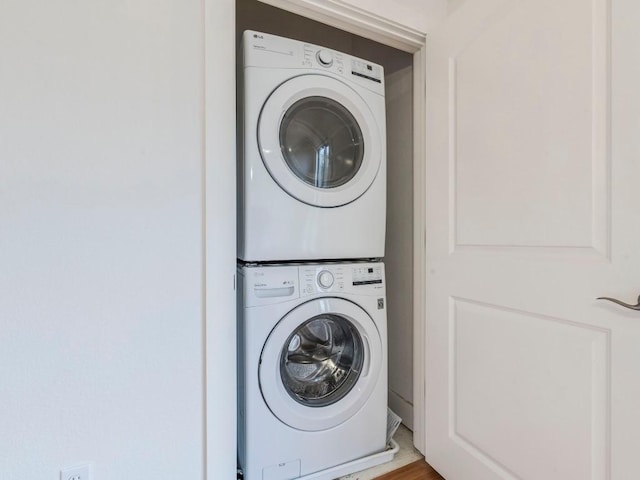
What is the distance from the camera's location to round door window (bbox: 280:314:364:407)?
1.34 meters

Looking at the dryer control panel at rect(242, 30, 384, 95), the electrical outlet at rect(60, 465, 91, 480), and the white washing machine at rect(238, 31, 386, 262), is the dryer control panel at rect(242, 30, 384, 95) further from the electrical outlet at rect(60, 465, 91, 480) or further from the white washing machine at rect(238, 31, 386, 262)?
the electrical outlet at rect(60, 465, 91, 480)

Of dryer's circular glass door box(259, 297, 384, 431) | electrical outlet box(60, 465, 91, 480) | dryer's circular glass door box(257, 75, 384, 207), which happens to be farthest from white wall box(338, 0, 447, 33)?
electrical outlet box(60, 465, 91, 480)

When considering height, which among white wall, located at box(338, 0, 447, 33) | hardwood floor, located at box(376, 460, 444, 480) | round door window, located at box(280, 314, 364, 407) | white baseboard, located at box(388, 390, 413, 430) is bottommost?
hardwood floor, located at box(376, 460, 444, 480)

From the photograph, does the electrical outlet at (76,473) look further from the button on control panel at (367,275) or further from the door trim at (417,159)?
the door trim at (417,159)

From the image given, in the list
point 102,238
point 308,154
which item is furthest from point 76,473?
point 308,154

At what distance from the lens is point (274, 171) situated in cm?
120
